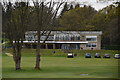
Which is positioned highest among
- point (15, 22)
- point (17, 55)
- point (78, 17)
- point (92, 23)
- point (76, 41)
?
point (78, 17)

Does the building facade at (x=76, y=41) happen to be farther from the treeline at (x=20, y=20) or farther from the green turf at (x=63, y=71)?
the treeline at (x=20, y=20)

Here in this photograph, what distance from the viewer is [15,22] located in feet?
110

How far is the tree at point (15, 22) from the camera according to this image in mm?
32338

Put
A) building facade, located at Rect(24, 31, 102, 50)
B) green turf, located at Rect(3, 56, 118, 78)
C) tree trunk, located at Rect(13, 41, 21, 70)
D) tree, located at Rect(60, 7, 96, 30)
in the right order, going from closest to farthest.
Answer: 1. green turf, located at Rect(3, 56, 118, 78)
2. tree trunk, located at Rect(13, 41, 21, 70)
3. tree, located at Rect(60, 7, 96, 30)
4. building facade, located at Rect(24, 31, 102, 50)

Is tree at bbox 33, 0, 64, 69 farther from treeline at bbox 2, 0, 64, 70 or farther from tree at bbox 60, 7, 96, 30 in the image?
tree at bbox 60, 7, 96, 30

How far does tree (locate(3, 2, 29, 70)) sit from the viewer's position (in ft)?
106

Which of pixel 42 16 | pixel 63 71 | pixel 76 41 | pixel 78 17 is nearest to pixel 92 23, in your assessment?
pixel 78 17

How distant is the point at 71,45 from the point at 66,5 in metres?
54.5

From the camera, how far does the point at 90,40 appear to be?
291ft

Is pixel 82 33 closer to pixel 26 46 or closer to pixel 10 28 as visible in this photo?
pixel 26 46

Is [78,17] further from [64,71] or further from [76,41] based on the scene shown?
[64,71]

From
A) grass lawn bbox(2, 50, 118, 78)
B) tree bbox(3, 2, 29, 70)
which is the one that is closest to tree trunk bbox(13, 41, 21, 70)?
tree bbox(3, 2, 29, 70)

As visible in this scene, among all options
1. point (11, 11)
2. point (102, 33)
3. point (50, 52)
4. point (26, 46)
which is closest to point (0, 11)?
point (11, 11)

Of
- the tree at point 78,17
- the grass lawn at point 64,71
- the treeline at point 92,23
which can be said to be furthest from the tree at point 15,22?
the tree at point 78,17
